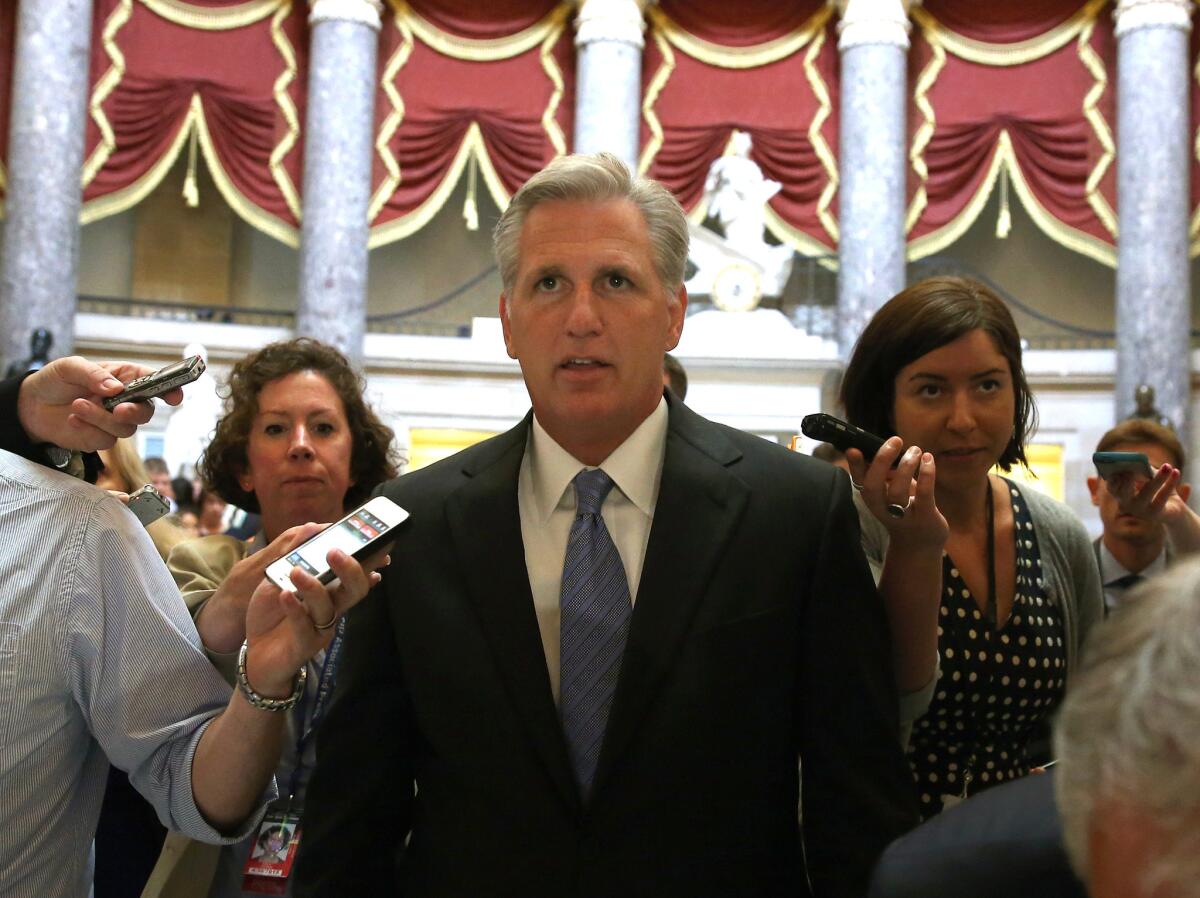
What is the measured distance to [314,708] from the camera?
7.29 feet

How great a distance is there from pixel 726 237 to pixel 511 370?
2337mm

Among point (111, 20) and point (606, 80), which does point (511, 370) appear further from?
point (111, 20)

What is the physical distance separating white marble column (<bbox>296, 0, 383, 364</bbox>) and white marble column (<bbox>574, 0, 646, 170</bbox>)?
1.92 metres

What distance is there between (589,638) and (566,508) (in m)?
0.20

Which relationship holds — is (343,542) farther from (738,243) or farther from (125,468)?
(738,243)

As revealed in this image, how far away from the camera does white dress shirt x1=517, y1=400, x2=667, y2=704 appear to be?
5.53ft

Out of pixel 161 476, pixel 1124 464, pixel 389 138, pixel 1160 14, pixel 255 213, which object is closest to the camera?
pixel 1124 464

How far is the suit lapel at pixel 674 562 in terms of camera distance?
1.56 meters

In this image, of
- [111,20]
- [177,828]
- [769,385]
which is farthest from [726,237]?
[177,828]

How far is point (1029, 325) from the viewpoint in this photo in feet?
46.2

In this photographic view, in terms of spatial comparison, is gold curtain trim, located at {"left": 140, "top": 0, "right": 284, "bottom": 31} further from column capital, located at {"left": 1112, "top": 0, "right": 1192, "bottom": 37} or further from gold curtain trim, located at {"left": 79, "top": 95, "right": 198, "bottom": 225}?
column capital, located at {"left": 1112, "top": 0, "right": 1192, "bottom": 37}

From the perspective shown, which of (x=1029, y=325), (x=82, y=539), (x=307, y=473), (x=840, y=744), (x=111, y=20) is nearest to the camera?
(x=840, y=744)

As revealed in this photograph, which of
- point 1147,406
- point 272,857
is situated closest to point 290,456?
point 272,857

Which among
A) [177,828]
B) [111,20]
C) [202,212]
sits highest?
[111,20]
